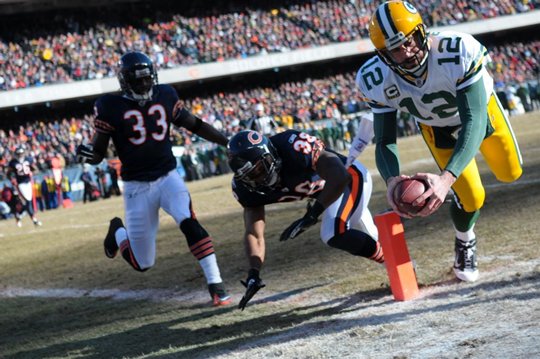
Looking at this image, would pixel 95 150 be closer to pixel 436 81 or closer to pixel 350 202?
pixel 350 202

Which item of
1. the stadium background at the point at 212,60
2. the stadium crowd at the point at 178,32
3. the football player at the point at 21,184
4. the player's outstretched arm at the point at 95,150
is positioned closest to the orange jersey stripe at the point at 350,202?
the player's outstretched arm at the point at 95,150

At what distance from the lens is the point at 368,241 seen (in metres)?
5.41

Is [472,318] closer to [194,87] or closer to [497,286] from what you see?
[497,286]

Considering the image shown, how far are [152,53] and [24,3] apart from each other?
567 centimetres

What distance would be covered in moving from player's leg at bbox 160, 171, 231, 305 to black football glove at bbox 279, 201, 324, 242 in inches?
55.9

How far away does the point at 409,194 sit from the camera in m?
4.00

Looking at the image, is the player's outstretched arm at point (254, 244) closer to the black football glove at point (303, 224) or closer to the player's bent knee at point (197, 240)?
the black football glove at point (303, 224)

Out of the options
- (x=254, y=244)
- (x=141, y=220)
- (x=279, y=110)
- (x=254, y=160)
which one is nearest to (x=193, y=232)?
(x=141, y=220)

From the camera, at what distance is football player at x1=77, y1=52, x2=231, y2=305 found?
21.2 ft

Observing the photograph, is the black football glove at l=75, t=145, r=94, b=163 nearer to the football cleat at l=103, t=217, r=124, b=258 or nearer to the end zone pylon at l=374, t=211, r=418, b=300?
the football cleat at l=103, t=217, r=124, b=258

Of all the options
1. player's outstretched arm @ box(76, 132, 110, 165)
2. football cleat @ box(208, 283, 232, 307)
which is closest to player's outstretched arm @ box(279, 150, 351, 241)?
football cleat @ box(208, 283, 232, 307)

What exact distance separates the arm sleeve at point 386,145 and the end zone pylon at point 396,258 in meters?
0.40

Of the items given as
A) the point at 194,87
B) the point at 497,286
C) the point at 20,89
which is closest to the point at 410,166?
the point at 497,286

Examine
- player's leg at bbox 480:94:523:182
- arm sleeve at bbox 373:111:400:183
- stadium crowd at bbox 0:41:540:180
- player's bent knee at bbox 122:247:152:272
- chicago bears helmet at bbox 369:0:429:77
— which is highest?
chicago bears helmet at bbox 369:0:429:77
